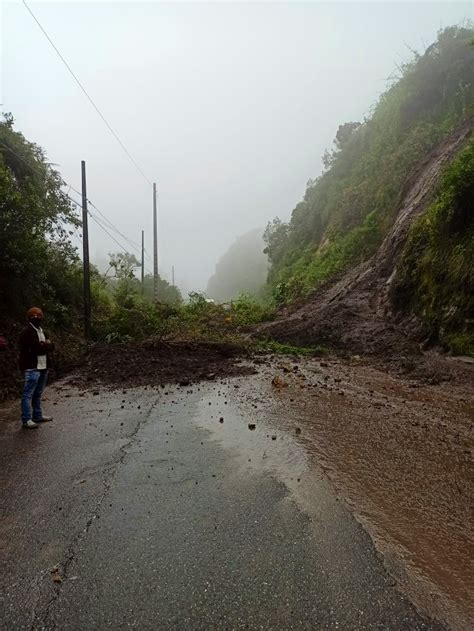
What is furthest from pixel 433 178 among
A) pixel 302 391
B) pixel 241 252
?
pixel 241 252

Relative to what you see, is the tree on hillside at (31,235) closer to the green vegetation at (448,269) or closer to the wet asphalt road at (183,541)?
the wet asphalt road at (183,541)

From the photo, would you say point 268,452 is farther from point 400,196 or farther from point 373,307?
point 400,196

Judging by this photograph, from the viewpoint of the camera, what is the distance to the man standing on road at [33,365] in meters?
6.03

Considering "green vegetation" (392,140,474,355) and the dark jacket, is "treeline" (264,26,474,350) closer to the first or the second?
"green vegetation" (392,140,474,355)

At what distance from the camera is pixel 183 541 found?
10.1 ft

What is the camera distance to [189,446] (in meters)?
5.01

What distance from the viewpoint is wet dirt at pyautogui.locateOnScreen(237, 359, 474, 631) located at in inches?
105

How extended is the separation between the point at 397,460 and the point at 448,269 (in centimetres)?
595

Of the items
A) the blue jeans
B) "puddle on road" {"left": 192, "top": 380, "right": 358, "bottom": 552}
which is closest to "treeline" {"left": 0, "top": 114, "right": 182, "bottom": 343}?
the blue jeans

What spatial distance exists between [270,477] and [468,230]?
747 centimetres

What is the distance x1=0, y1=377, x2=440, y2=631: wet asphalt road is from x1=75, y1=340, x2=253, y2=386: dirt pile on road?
3498 mm

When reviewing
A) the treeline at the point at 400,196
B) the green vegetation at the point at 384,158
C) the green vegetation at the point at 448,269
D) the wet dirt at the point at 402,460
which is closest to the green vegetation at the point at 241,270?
the treeline at the point at 400,196

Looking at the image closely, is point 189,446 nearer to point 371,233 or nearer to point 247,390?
point 247,390

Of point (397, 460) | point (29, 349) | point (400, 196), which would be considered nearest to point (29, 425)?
point (29, 349)
